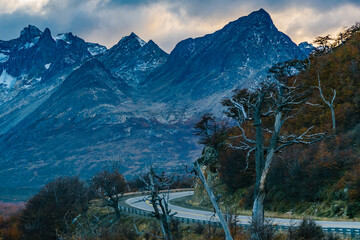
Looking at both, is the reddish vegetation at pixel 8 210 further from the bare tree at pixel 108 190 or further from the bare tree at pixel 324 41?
the bare tree at pixel 324 41

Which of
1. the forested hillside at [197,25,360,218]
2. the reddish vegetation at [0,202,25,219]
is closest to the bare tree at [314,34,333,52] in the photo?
the forested hillside at [197,25,360,218]

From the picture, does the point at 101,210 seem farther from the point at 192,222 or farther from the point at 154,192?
the point at 154,192

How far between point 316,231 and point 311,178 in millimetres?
12574

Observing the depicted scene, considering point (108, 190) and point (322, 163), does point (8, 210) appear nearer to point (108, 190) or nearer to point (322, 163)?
point (108, 190)

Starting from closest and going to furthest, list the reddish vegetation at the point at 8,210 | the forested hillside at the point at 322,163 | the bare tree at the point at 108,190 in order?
the forested hillside at the point at 322,163 < the bare tree at the point at 108,190 < the reddish vegetation at the point at 8,210

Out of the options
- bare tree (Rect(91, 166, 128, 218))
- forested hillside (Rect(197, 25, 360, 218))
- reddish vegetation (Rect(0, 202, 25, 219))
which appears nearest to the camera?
forested hillside (Rect(197, 25, 360, 218))

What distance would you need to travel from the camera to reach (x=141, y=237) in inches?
1346

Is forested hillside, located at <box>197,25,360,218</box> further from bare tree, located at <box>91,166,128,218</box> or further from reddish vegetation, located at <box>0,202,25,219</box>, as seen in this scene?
reddish vegetation, located at <box>0,202,25,219</box>

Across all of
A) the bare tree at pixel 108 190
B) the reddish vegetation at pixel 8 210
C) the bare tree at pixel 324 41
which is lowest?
the reddish vegetation at pixel 8 210

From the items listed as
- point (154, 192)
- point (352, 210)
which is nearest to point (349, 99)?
point (352, 210)

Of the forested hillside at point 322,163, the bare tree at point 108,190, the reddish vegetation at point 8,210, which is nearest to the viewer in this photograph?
the forested hillside at point 322,163

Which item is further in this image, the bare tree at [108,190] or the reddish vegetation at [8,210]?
the reddish vegetation at [8,210]

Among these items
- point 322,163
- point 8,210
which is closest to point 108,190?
point 322,163

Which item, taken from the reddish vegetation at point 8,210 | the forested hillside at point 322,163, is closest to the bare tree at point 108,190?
the forested hillside at point 322,163
